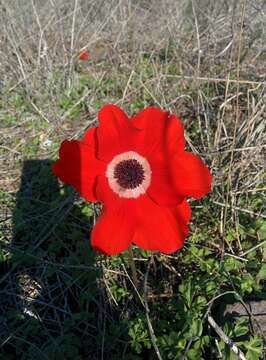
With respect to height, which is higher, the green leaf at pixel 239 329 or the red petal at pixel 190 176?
the red petal at pixel 190 176

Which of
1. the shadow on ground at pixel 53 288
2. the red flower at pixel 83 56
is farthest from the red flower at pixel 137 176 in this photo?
the red flower at pixel 83 56

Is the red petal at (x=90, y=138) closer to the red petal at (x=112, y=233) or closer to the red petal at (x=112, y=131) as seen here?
the red petal at (x=112, y=131)

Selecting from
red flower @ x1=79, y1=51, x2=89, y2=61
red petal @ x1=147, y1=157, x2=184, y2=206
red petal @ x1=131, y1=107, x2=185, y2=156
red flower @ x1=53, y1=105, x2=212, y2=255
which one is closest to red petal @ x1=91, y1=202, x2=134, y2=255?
red flower @ x1=53, y1=105, x2=212, y2=255

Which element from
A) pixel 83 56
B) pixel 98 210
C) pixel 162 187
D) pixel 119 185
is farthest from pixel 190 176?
pixel 83 56

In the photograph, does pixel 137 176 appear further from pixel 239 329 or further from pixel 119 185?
pixel 239 329

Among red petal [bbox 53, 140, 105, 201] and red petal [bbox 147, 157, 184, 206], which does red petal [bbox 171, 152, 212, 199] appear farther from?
red petal [bbox 53, 140, 105, 201]

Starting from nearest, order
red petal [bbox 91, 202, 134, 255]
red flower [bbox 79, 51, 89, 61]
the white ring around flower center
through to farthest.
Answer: red petal [bbox 91, 202, 134, 255], the white ring around flower center, red flower [bbox 79, 51, 89, 61]
